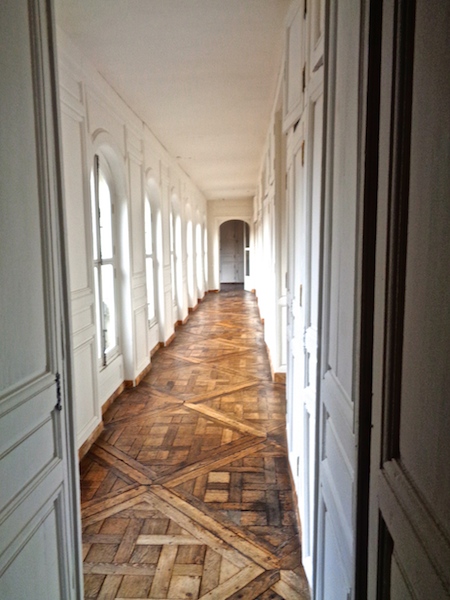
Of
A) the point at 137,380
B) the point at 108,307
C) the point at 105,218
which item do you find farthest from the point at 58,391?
the point at 137,380

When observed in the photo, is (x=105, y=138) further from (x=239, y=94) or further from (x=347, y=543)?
(x=347, y=543)

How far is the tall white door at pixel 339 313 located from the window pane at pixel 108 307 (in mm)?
3294

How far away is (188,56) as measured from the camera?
341 cm

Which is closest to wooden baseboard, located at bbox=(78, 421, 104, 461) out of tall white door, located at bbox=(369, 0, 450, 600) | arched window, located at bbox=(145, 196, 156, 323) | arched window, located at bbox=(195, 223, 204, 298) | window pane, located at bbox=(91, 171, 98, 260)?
window pane, located at bbox=(91, 171, 98, 260)

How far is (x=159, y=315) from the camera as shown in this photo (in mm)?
6590

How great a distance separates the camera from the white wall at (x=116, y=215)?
3.16 m

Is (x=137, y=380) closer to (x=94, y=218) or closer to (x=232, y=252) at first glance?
(x=94, y=218)

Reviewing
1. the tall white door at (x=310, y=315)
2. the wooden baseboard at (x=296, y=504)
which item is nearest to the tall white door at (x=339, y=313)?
the tall white door at (x=310, y=315)

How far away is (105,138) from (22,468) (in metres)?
3.29

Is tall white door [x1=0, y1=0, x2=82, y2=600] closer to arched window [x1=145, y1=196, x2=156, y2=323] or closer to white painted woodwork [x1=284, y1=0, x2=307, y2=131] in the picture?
white painted woodwork [x1=284, y1=0, x2=307, y2=131]

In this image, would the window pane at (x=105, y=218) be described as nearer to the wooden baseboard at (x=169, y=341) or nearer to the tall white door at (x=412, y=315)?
the wooden baseboard at (x=169, y=341)

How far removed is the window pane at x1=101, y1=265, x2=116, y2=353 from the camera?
4.39m

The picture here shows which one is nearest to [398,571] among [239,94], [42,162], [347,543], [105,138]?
[347,543]

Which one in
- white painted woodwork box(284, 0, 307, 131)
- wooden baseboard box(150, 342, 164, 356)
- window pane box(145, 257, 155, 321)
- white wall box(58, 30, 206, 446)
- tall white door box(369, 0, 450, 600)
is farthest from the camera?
wooden baseboard box(150, 342, 164, 356)
